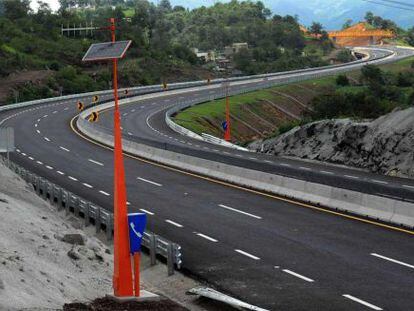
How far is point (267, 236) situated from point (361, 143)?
24900 mm

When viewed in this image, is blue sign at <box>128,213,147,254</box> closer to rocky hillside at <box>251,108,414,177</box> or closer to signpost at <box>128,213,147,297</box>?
signpost at <box>128,213,147,297</box>

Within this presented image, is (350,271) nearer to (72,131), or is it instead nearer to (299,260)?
(299,260)

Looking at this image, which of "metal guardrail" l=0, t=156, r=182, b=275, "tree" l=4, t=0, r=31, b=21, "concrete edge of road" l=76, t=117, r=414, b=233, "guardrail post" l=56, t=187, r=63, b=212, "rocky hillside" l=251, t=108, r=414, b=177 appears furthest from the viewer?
"tree" l=4, t=0, r=31, b=21

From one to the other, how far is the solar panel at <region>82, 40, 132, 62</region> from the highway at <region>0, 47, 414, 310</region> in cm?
665

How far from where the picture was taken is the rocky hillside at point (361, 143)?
145ft

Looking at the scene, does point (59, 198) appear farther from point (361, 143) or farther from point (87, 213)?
point (361, 143)

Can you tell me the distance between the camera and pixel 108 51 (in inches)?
711

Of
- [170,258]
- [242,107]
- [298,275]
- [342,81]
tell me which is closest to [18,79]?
[242,107]

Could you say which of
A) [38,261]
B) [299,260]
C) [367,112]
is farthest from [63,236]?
[367,112]

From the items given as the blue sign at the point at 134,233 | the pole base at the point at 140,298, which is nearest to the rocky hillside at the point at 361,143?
the pole base at the point at 140,298

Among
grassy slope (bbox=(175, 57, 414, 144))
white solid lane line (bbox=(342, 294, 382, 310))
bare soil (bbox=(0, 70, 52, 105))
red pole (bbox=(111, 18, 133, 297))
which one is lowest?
grassy slope (bbox=(175, 57, 414, 144))

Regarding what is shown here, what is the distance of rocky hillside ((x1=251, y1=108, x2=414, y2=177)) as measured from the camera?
1736 inches

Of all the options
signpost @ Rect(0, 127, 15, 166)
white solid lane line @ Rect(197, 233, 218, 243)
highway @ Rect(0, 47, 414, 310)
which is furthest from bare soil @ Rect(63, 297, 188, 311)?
signpost @ Rect(0, 127, 15, 166)

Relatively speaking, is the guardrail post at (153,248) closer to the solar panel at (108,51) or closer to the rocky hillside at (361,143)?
the solar panel at (108,51)
